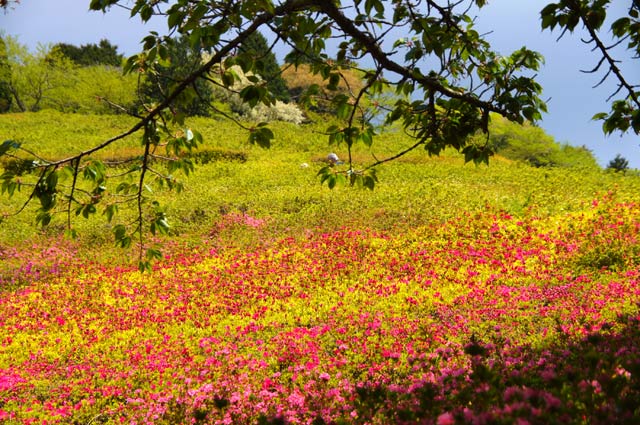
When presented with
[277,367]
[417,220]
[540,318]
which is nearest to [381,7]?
[277,367]

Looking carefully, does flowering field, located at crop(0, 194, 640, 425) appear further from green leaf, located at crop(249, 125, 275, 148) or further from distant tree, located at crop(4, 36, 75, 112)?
distant tree, located at crop(4, 36, 75, 112)

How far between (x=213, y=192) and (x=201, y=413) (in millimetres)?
20196

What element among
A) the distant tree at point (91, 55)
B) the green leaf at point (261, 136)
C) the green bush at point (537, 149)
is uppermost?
the distant tree at point (91, 55)

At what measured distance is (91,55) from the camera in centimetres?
7344

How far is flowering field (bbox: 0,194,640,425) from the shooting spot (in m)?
2.93

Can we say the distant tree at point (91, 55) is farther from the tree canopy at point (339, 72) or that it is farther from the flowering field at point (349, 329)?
the tree canopy at point (339, 72)

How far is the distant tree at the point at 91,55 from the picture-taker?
72.2 metres

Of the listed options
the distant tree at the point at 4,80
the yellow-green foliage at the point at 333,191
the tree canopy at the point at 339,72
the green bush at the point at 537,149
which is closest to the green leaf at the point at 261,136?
the tree canopy at the point at 339,72

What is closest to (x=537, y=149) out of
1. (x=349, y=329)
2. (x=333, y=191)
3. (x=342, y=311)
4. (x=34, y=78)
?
(x=333, y=191)

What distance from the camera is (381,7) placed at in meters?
3.07

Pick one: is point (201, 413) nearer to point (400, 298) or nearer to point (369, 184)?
point (369, 184)

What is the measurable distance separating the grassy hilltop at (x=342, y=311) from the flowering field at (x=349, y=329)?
36mm

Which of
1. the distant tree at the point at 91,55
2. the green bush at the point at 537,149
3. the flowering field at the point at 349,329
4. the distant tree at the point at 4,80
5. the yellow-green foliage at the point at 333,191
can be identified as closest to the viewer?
the flowering field at the point at 349,329

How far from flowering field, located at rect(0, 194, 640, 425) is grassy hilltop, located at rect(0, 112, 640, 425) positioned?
0.04 m
